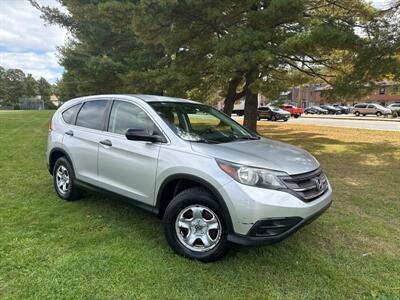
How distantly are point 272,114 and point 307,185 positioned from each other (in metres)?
32.1

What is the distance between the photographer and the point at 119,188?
409 centimetres

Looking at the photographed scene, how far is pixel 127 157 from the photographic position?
396 centimetres

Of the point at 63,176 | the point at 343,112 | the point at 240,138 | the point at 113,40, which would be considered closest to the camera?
the point at 240,138

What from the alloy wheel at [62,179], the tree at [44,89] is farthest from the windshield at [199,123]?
the tree at [44,89]

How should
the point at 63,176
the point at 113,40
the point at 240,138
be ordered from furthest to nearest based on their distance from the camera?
the point at 113,40 < the point at 63,176 < the point at 240,138

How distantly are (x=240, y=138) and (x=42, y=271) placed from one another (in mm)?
2628

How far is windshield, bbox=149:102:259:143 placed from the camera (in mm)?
3936

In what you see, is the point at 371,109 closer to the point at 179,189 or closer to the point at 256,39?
the point at 256,39

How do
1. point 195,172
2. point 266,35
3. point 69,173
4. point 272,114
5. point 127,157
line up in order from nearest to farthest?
point 195,172 < point 127,157 < point 69,173 < point 266,35 < point 272,114

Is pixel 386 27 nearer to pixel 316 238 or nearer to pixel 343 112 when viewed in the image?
pixel 316 238

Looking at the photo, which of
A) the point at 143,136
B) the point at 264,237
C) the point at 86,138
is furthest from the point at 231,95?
the point at 264,237

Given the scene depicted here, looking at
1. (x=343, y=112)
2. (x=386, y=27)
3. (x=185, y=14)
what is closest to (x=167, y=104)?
(x=185, y=14)

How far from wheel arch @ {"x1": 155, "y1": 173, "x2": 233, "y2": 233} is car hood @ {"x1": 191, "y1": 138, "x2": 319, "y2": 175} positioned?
0.97 ft

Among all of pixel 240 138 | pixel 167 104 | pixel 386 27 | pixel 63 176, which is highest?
pixel 386 27
